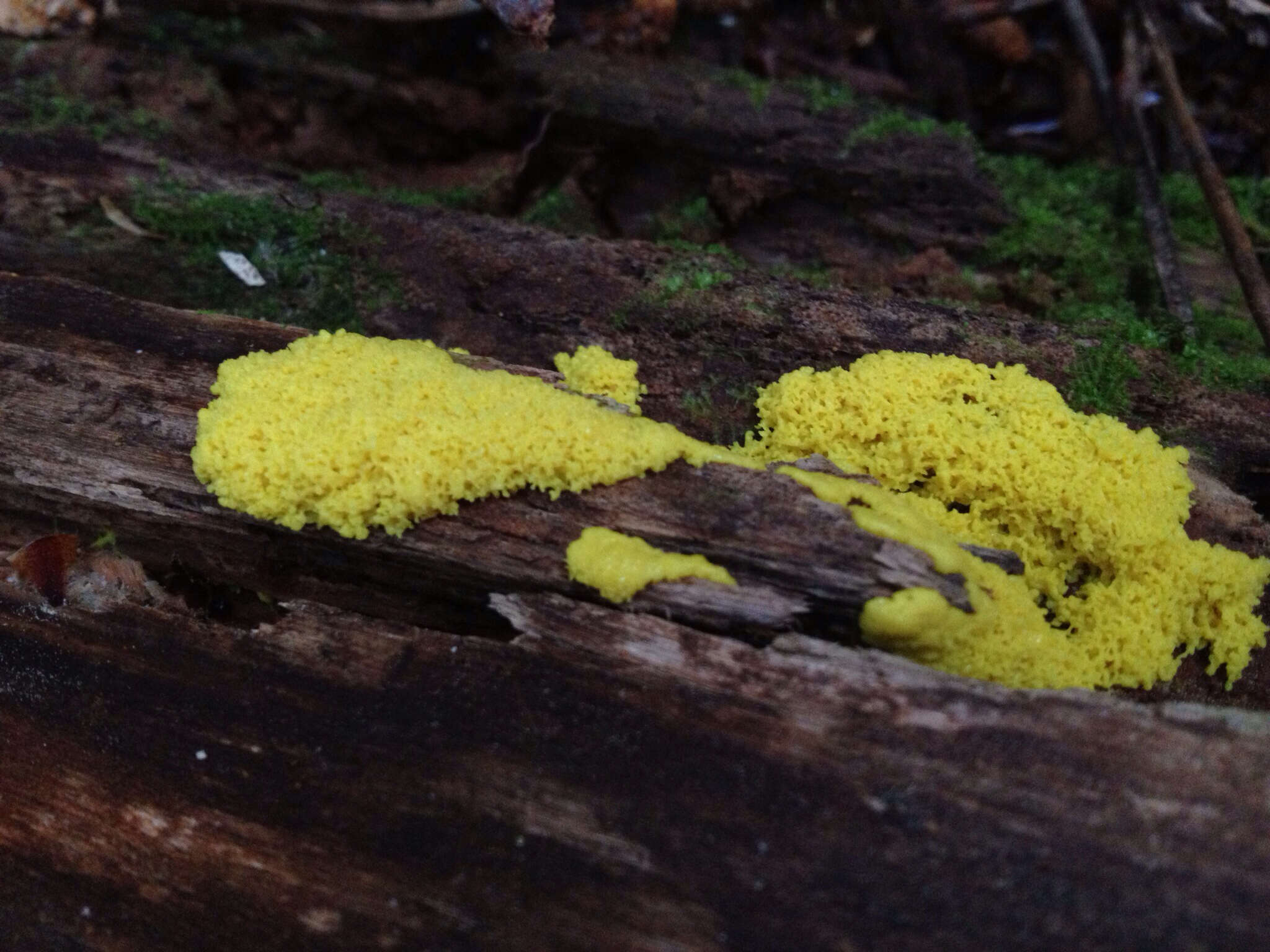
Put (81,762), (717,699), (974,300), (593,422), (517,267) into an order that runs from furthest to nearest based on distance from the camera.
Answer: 1. (974,300)
2. (517,267)
3. (593,422)
4. (81,762)
5. (717,699)

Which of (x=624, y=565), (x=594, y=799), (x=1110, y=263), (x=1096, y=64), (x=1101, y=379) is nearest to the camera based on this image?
(x=594, y=799)

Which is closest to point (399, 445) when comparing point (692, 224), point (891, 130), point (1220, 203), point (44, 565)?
point (44, 565)

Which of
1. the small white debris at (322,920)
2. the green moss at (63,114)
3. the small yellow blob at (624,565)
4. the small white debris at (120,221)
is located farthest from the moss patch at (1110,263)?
the green moss at (63,114)

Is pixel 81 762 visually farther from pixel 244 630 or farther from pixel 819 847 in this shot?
pixel 819 847

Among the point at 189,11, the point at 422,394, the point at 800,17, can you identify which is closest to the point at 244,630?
the point at 422,394

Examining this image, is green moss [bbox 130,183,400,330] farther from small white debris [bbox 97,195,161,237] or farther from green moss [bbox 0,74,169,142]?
green moss [bbox 0,74,169,142]

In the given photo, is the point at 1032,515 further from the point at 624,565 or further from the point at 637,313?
the point at 637,313

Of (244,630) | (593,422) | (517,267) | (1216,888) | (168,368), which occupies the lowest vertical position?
(244,630)
